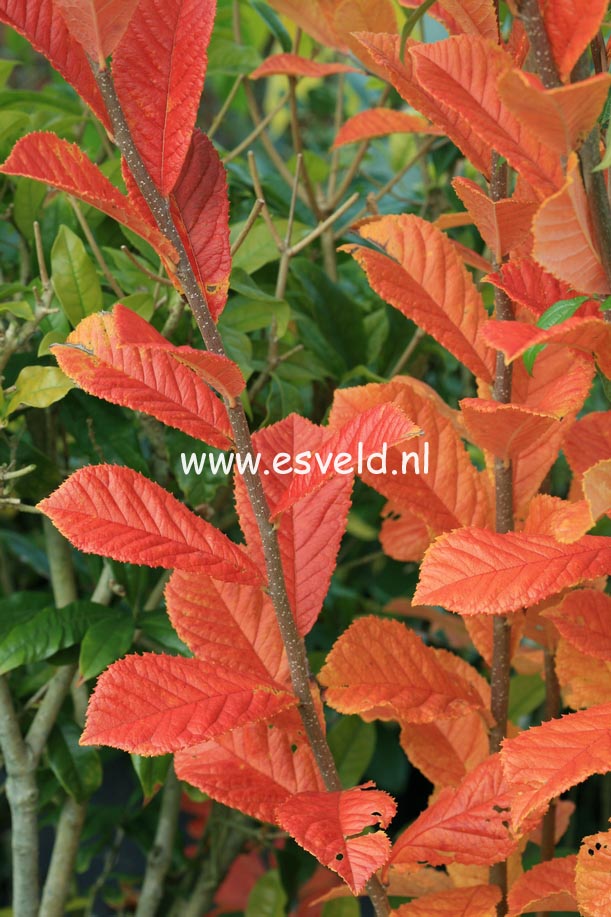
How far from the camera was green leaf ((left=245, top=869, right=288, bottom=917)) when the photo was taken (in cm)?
80

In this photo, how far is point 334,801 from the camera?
1.55 feet

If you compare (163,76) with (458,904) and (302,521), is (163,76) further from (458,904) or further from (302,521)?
(458,904)

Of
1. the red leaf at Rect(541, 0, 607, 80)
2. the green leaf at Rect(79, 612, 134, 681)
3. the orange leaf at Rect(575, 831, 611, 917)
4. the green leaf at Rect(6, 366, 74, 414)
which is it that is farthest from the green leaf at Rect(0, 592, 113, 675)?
the red leaf at Rect(541, 0, 607, 80)

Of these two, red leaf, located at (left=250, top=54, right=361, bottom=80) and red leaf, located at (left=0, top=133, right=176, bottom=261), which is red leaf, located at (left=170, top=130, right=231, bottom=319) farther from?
red leaf, located at (left=250, top=54, right=361, bottom=80)

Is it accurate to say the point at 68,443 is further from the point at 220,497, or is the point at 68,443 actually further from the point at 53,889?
the point at 53,889

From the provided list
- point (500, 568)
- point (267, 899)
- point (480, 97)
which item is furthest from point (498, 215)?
point (267, 899)

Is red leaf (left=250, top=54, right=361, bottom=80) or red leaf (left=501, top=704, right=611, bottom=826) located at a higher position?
red leaf (left=250, top=54, right=361, bottom=80)

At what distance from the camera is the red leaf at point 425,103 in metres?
0.46

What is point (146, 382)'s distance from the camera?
1.47 ft

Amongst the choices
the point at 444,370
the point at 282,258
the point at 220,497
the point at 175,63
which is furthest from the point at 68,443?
the point at 175,63

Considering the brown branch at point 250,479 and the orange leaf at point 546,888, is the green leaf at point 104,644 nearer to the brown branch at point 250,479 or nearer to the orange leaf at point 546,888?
the brown branch at point 250,479

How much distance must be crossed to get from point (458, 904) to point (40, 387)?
38 cm

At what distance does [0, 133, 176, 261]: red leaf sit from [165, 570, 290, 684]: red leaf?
194 millimetres

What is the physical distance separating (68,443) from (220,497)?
0.17 metres
